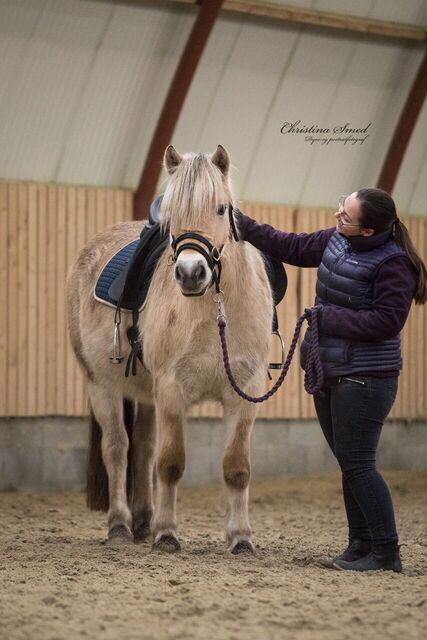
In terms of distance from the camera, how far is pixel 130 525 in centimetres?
701

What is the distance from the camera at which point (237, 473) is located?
614 cm

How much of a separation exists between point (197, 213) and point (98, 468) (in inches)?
92.0

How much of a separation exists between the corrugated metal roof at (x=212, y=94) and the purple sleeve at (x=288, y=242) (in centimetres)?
425

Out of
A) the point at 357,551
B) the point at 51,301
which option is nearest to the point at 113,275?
the point at 357,551

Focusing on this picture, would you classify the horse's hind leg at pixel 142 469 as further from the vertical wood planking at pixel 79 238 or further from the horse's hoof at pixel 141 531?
the vertical wood planking at pixel 79 238

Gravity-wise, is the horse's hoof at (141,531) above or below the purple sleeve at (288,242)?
below

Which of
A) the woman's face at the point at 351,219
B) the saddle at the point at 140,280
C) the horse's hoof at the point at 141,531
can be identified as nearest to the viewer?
the woman's face at the point at 351,219

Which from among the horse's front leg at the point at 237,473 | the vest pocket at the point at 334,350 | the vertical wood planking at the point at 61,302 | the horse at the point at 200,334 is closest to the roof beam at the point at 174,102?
the vertical wood planking at the point at 61,302

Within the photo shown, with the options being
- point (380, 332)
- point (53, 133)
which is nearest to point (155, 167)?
point (53, 133)

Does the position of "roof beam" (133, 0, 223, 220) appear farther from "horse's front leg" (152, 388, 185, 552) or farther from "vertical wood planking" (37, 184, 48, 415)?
"horse's front leg" (152, 388, 185, 552)

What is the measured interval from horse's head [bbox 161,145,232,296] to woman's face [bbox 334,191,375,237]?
65 cm

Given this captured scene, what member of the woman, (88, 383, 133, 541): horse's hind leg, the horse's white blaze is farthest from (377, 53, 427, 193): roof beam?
the horse's white blaze

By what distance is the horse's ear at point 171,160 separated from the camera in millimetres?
5992

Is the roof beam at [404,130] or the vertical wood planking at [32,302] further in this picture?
the roof beam at [404,130]
